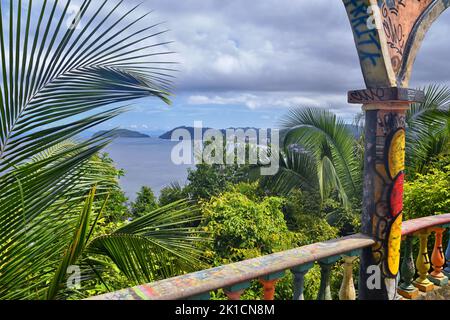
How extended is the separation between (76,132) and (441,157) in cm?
778

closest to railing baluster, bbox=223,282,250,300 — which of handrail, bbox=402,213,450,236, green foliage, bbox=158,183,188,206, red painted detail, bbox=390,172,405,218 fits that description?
red painted detail, bbox=390,172,405,218

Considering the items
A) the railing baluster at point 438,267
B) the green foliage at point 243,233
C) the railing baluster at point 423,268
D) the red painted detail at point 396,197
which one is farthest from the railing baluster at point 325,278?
the green foliage at point 243,233

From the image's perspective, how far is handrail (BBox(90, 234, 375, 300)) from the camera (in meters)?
1.58

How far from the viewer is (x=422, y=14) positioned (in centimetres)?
305

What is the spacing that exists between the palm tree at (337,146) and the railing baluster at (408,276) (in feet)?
18.9

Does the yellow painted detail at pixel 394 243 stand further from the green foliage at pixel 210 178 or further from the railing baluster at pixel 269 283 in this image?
the green foliage at pixel 210 178

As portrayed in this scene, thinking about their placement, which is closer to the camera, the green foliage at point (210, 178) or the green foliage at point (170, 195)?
the green foliage at point (170, 195)

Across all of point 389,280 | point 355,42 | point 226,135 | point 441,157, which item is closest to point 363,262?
point 389,280

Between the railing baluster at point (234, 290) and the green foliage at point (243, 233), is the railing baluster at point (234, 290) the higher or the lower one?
the higher one

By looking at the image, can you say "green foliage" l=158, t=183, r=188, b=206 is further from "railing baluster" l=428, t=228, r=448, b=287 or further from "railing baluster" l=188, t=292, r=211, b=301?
"railing baluster" l=188, t=292, r=211, b=301

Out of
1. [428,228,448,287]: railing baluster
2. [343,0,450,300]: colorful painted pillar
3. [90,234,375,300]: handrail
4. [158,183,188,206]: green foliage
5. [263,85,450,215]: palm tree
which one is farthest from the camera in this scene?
[158,183,188,206]: green foliage

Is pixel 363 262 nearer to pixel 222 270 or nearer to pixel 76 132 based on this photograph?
pixel 222 270

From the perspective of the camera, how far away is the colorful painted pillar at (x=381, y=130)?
8.70 ft

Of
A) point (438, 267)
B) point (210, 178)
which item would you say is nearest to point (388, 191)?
point (438, 267)
